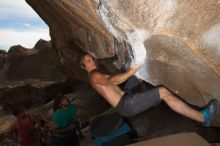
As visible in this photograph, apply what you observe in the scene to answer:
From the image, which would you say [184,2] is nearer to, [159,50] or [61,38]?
[159,50]

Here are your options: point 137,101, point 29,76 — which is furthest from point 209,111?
point 29,76

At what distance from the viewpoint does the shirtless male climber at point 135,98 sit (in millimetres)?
5508

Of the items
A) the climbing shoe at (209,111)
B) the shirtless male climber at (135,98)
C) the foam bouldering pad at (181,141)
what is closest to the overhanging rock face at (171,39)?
the climbing shoe at (209,111)

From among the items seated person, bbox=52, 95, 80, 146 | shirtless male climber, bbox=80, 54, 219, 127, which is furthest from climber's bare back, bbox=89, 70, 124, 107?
seated person, bbox=52, 95, 80, 146

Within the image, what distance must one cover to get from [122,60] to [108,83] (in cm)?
76

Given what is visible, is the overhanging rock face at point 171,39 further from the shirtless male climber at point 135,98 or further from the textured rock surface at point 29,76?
the textured rock surface at point 29,76

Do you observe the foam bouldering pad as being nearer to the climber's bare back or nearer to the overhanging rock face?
the climber's bare back

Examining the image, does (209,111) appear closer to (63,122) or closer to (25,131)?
(63,122)

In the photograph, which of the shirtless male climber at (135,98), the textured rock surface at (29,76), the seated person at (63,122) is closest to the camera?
the shirtless male climber at (135,98)

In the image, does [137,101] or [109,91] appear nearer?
[137,101]

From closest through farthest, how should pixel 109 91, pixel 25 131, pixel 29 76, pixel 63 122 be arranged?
pixel 109 91
pixel 63 122
pixel 25 131
pixel 29 76

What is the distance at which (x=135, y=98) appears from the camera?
5715 millimetres

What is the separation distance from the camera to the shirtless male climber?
5.51 meters

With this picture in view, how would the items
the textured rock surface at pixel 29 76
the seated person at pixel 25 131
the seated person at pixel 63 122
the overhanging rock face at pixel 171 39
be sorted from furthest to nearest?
the textured rock surface at pixel 29 76, the seated person at pixel 25 131, the seated person at pixel 63 122, the overhanging rock face at pixel 171 39
